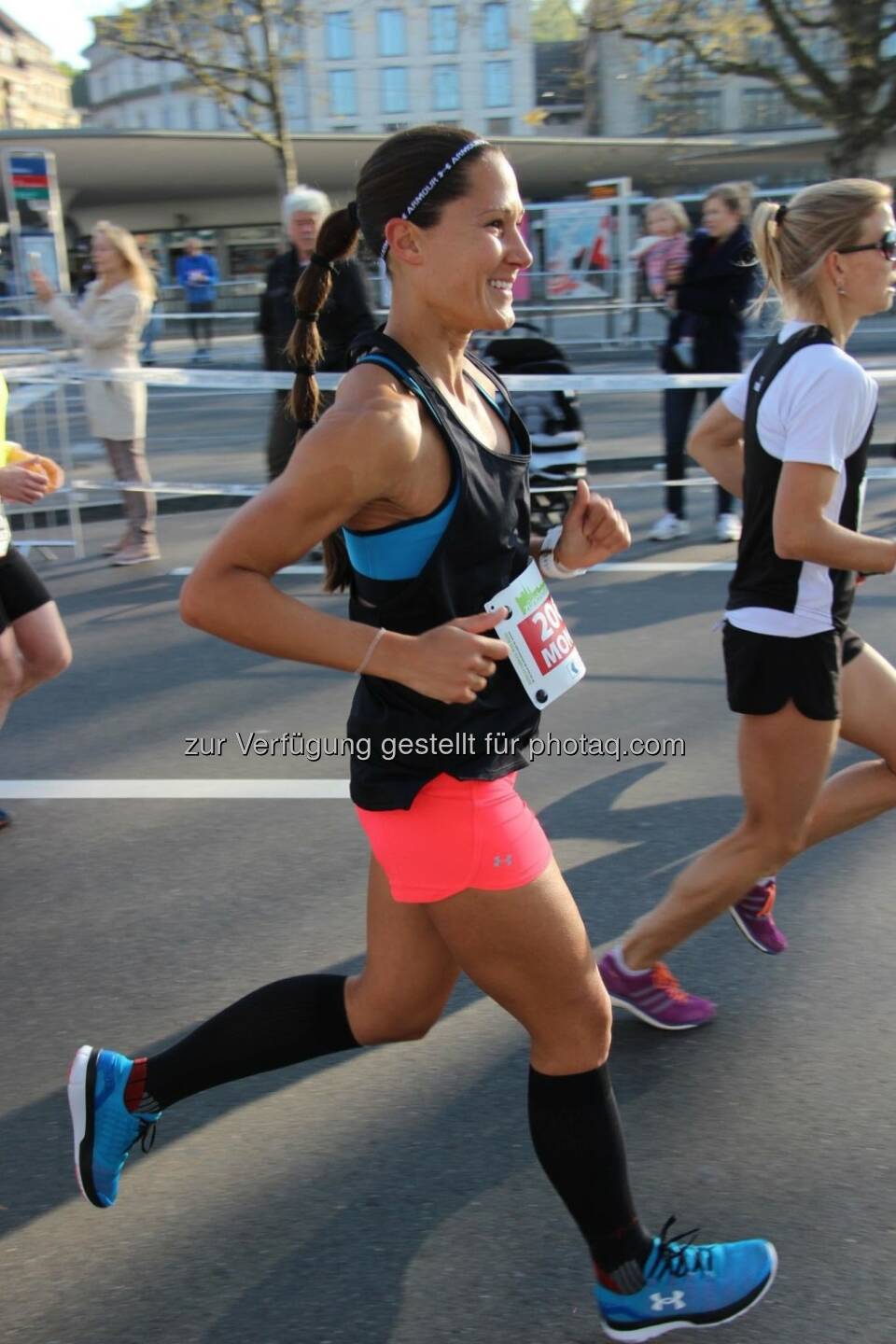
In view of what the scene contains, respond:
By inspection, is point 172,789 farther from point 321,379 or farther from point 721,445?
point 321,379

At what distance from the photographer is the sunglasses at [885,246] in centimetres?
283

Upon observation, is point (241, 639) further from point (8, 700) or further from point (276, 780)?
point (276, 780)

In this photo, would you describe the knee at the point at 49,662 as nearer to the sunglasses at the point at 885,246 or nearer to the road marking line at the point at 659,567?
the sunglasses at the point at 885,246

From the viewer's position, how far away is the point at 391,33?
8425 centimetres

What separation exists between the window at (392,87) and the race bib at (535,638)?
87.8 meters

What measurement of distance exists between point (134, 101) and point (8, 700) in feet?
321

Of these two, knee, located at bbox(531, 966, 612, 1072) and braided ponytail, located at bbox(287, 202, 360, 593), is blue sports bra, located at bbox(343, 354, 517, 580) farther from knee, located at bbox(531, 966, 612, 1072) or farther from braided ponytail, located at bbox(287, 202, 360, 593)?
knee, located at bbox(531, 966, 612, 1072)

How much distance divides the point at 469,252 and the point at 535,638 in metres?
0.58

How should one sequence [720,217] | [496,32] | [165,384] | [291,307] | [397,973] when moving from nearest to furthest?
1. [397,973]
2. [291,307]
3. [720,217]
4. [165,384]
5. [496,32]

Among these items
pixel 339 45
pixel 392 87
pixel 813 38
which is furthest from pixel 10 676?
pixel 339 45

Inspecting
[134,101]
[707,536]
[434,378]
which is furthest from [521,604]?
[134,101]

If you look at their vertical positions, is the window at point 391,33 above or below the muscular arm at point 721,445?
above

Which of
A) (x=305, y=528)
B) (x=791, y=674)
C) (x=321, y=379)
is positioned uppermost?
(x=305, y=528)

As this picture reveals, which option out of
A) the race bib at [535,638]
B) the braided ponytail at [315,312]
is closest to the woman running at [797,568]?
the race bib at [535,638]
